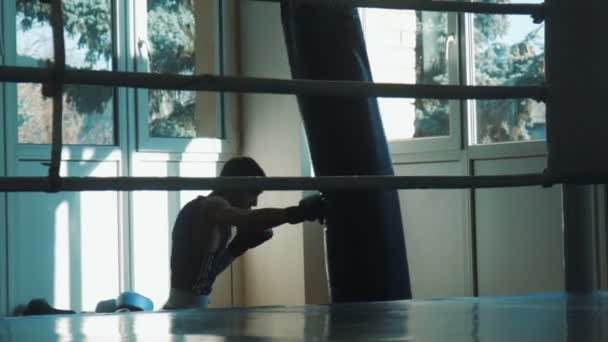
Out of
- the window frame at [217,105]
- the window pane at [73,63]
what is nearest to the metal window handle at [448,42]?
the window frame at [217,105]

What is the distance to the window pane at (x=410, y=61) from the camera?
402cm

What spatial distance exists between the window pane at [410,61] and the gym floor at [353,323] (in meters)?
3.16

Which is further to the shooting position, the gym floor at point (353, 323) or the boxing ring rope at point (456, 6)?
the boxing ring rope at point (456, 6)

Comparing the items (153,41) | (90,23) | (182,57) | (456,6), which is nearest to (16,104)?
(90,23)

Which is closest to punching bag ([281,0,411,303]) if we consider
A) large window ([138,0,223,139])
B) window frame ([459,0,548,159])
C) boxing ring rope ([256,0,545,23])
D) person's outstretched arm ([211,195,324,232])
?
person's outstretched arm ([211,195,324,232])

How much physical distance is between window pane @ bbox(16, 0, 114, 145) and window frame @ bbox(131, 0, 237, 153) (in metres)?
0.14

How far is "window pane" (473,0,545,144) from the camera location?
11.9 feet

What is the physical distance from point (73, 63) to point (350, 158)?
226 cm

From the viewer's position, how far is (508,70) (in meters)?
3.72

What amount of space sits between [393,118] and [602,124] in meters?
3.39

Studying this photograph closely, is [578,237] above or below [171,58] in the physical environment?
below

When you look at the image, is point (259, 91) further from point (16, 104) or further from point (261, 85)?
point (16, 104)

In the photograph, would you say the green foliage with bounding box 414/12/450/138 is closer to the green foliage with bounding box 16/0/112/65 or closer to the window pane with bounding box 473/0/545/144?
the window pane with bounding box 473/0/545/144

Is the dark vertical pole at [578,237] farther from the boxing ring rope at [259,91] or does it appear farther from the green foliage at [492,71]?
the green foliage at [492,71]
